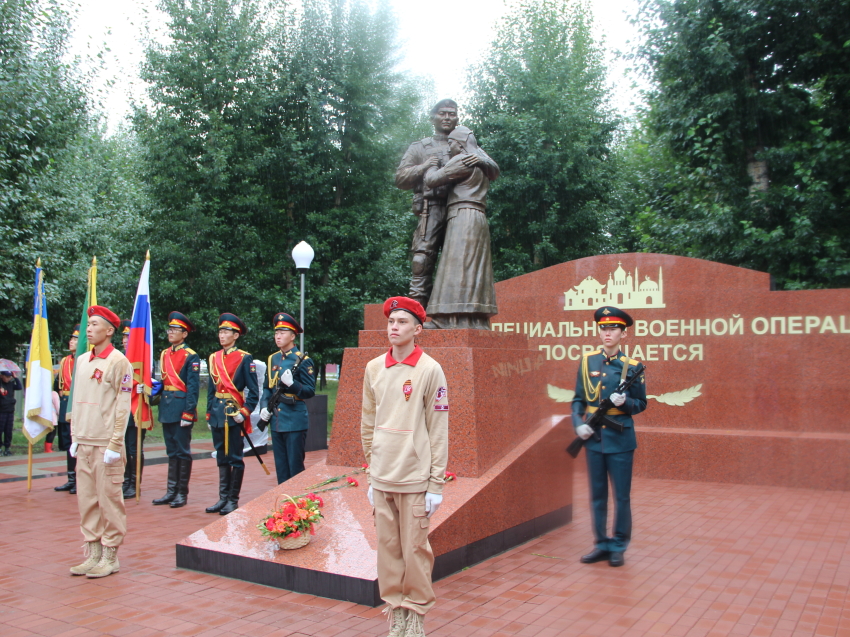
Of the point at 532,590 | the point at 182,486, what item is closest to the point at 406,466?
the point at 532,590

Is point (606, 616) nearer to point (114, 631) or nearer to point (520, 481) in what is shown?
point (520, 481)

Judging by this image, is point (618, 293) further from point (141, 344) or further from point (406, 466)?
point (406, 466)

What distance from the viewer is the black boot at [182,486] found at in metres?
7.58

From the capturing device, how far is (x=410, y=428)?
365cm

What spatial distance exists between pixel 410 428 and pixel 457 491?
5.47 ft

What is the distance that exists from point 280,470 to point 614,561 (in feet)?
10.6

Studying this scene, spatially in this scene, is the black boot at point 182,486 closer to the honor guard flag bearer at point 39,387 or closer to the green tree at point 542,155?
the honor guard flag bearer at point 39,387

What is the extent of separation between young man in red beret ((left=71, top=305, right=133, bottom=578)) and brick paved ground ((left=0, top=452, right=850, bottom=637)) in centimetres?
21

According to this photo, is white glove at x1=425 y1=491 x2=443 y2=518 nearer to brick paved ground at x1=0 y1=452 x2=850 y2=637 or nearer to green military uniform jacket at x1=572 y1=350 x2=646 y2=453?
brick paved ground at x1=0 y1=452 x2=850 y2=637

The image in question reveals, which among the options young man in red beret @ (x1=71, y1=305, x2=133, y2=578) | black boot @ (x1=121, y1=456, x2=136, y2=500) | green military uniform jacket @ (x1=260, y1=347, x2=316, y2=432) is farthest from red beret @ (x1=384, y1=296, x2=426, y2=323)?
black boot @ (x1=121, y1=456, x2=136, y2=500)

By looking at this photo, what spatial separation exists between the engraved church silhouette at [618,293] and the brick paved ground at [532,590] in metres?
3.93

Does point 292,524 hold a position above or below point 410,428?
below

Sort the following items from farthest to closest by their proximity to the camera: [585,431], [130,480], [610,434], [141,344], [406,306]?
[130,480], [141,344], [610,434], [585,431], [406,306]

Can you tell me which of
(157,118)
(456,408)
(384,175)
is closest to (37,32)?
(157,118)
